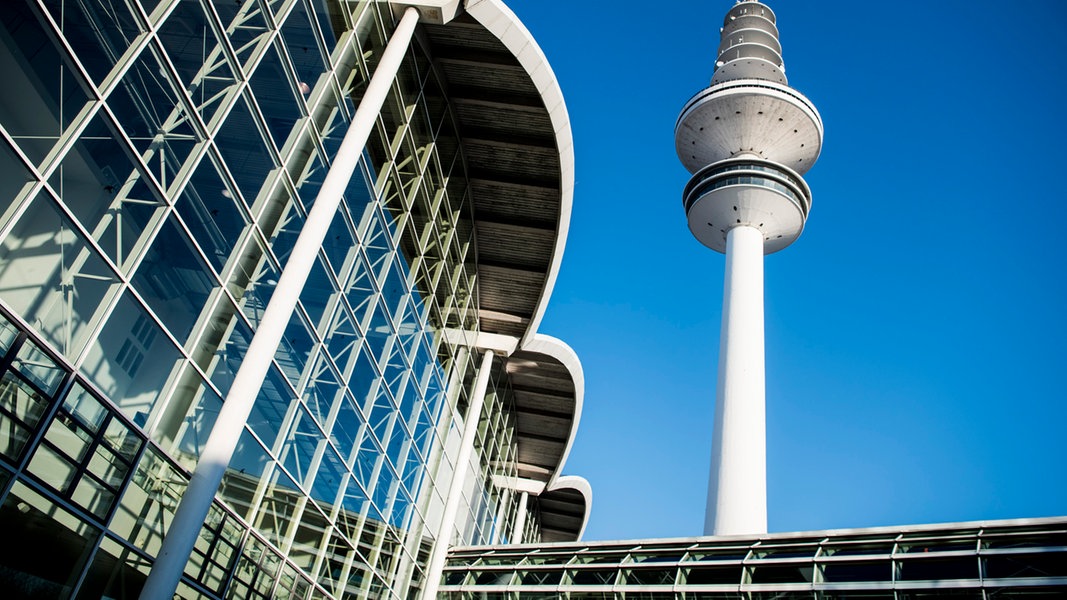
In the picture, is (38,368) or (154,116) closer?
(38,368)

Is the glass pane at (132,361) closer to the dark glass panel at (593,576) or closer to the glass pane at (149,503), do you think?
the glass pane at (149,503)

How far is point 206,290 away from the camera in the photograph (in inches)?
560

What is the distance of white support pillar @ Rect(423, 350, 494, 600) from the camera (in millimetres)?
26281

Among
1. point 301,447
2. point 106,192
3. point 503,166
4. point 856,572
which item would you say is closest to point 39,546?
point 106,192

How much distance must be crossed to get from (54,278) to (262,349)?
4.32m

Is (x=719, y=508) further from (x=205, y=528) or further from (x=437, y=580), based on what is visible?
(x=205, y=528)

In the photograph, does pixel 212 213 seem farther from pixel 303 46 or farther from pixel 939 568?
pixel 939 568

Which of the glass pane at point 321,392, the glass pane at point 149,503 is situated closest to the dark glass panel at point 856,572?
the glass pane at point 321,392

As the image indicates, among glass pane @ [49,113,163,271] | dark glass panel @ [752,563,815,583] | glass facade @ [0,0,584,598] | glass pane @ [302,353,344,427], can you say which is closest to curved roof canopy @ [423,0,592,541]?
glass facade @ [0,0,584,598]

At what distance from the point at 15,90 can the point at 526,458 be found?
1202 inches

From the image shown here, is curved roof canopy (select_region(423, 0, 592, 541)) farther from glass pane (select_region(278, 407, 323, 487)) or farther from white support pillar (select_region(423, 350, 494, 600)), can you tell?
glass pane (select_region(278, 407, 323, 487))

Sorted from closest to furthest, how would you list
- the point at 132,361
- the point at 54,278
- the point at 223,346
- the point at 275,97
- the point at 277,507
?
the point at 54,278
the point at 132,361
the point at 223,346
the point at 275,97
the point at 277,507

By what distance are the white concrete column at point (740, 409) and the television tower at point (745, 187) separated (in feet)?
0.21

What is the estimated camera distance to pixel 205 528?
1471 centimetres
